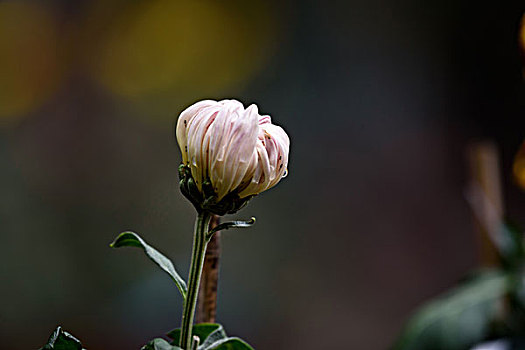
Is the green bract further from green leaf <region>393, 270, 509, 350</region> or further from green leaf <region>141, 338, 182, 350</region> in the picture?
green leaf <region>393, 270, 509, 350</region>

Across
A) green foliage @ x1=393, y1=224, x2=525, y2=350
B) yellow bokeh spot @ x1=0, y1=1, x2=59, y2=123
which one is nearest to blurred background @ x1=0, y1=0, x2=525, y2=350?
yellow bokeh spot @ x1=0, y1=1, x2=59, y2=123

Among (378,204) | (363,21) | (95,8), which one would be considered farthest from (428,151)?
(95,8)

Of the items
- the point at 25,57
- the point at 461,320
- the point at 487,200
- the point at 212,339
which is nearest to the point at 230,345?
the point at 212,339

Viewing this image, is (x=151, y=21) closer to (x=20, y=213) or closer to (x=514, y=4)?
(x=20, y=213)

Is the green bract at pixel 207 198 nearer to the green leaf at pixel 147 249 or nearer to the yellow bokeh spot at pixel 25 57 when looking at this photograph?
the green leaf at pixel 147 249

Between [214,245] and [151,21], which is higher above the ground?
[151,21]

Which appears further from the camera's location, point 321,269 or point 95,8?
point 321,269

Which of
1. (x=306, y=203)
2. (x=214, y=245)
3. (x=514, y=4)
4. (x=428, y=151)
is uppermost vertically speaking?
(x=514, y=4)
